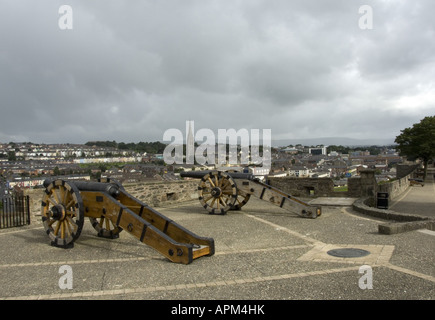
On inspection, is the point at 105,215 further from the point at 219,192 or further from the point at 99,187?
the point at 219,192

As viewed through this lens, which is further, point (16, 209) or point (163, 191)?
point (163, 191)

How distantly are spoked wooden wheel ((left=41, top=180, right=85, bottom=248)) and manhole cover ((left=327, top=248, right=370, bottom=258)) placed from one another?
4.27 metres

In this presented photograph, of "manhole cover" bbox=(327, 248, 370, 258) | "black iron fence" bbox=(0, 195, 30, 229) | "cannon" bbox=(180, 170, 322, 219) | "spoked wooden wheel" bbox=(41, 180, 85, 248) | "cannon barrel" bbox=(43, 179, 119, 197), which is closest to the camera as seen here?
"manhole cover" bbox=(327, 248, 370, 258)

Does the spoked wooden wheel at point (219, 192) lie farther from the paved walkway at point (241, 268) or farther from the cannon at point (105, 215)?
the cannon at point (105, 215)

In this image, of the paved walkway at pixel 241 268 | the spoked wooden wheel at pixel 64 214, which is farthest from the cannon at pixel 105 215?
the paved walkway at pixel 241 268

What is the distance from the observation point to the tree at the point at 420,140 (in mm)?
33969

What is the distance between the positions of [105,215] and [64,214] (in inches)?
33.0

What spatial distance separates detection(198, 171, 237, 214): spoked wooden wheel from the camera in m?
10.5

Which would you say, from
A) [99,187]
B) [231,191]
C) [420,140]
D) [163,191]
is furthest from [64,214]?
[420,140]

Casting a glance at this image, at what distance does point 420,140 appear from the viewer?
34969mm

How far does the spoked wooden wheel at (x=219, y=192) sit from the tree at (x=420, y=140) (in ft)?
95.0

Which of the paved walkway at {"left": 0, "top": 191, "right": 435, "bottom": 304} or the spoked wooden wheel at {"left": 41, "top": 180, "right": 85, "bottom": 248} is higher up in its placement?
the spoked wooden wheel at {"left": 41, "top": 180, "right": 85, "bottom": 248}

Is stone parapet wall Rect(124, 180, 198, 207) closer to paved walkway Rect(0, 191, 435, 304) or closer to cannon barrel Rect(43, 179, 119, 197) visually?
paved walkway Rect(0, 191, 435, 304)

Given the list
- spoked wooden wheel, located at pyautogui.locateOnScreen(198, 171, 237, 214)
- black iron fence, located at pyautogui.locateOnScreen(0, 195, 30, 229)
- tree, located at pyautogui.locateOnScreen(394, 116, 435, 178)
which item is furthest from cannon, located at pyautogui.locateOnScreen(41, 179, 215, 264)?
tree, located at pyautogui.locateOnScreen(394, 116, 435, 178)
